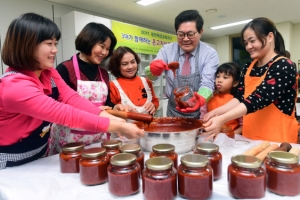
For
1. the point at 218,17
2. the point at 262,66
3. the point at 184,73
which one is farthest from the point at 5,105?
the point at 218,17

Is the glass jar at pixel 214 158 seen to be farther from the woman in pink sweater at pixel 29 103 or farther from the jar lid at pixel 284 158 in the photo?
the woman in pink sweater at pixel 29 103

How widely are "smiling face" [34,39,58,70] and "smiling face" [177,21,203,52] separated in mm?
992

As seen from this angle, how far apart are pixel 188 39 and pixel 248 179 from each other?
126 cm

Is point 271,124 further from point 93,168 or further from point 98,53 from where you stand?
point 98,53

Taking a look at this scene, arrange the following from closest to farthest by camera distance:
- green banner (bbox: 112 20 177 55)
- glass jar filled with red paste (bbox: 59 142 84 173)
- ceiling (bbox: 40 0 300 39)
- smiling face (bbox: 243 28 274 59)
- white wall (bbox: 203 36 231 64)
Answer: glass jar filled with red paste (bbox: 59 142 84 173) < smiling face (bbox: 243 28 274 59) < ceiling (bbox: 40 0 300 39) < green banner (bbox: 112 20 177 55) < white wall (bbox: 203 36 231 64)

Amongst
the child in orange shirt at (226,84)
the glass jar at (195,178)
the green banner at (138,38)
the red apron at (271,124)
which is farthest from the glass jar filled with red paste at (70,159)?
the green banner at (138,38)

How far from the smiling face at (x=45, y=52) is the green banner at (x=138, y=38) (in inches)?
129

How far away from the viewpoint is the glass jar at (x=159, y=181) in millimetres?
637

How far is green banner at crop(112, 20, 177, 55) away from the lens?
14.0 ft

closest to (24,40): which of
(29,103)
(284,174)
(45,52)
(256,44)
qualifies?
(45,52)

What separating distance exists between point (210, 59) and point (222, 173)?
3.61ft

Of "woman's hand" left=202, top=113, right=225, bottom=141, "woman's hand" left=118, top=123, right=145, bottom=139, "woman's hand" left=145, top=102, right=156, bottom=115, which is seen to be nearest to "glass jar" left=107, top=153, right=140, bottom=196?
"woman's hand" left=118, top=123, right=145, bottom=139

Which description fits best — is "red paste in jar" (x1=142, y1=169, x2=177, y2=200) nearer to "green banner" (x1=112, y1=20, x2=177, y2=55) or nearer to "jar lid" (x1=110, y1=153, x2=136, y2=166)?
"jar lid" (x1=110, y1=153, x2=136, y2=166)

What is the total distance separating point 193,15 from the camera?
1.63 metres
